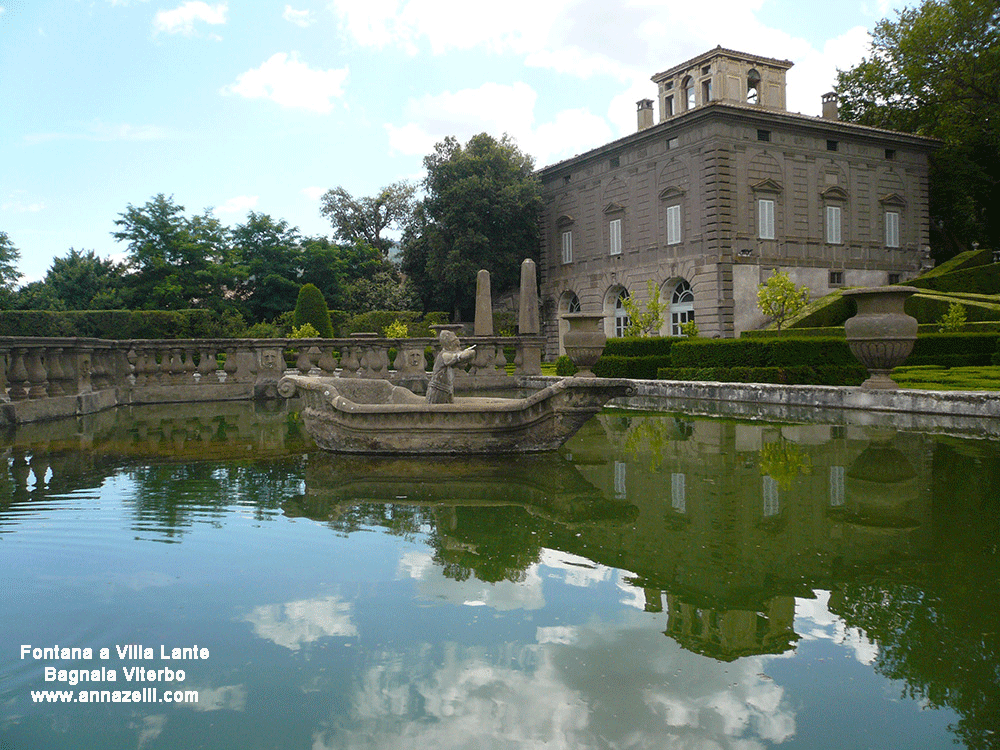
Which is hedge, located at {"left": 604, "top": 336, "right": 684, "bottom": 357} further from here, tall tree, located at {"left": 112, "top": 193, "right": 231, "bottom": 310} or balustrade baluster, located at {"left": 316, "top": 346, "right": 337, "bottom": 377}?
tall tree, located at {"left": 112, "top": 193, "right": 231, "bottom": 310}

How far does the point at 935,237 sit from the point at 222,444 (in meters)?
37.4

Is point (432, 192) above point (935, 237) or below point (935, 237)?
above

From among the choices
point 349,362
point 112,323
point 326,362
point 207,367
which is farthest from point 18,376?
point 112,323

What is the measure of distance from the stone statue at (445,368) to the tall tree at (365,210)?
146 ft

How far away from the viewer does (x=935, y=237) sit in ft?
120

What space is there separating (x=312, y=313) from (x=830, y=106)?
85.2 ft

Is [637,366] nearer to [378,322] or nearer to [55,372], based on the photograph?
[55,372]

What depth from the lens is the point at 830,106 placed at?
35625 mm

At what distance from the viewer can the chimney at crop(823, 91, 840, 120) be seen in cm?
3547

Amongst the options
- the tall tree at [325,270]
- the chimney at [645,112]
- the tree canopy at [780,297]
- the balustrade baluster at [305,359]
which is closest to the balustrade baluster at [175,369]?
the balustrade baluster at [305,359]

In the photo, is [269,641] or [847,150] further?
[847,150]

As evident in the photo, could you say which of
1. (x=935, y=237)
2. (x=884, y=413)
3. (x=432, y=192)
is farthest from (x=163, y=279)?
(x=935, y=237)

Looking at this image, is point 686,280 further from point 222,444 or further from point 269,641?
point 269,641

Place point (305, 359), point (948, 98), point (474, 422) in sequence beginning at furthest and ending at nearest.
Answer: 1. point (948, 98)
2. point (305, 359)
3. point (474, 422)
